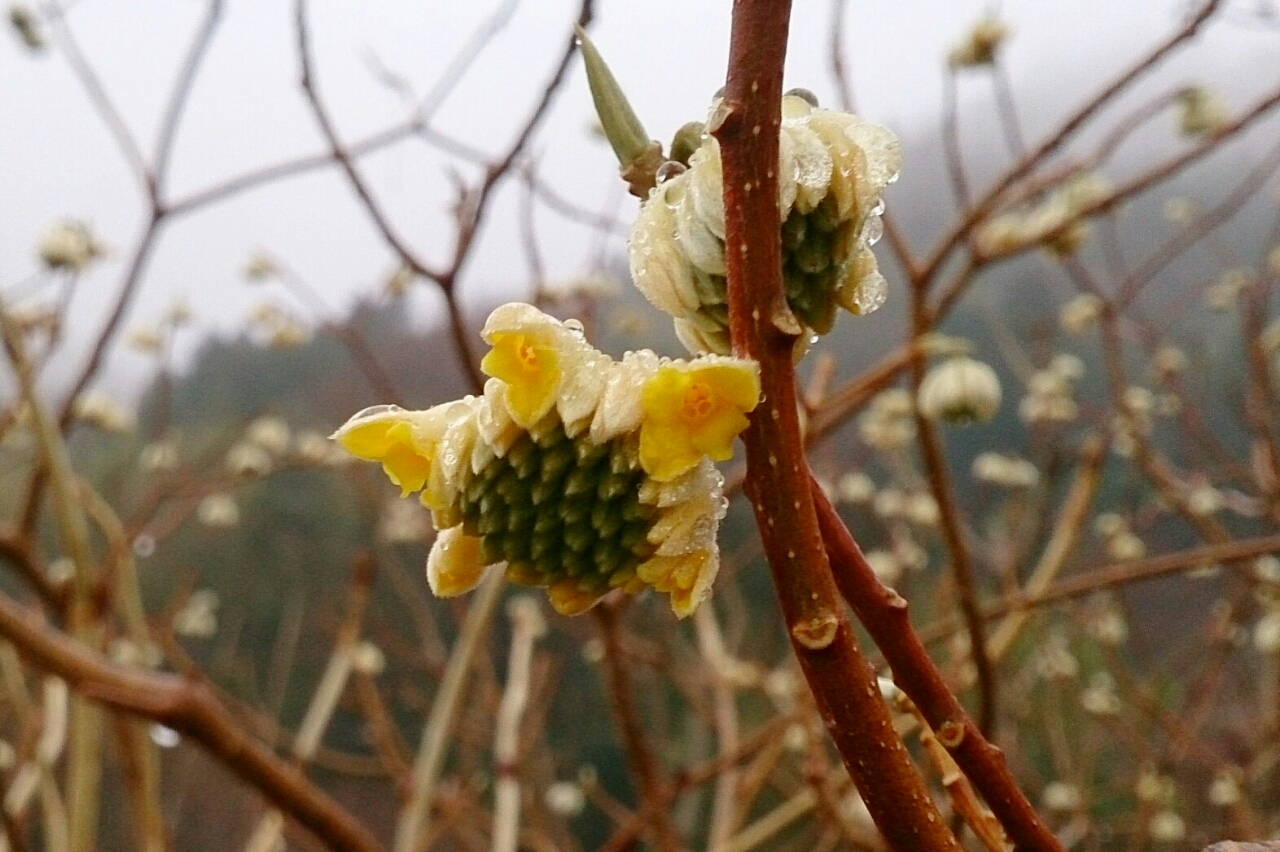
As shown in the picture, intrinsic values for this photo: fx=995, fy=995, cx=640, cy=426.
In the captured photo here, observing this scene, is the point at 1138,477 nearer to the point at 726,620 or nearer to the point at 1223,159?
the point at 1223,159

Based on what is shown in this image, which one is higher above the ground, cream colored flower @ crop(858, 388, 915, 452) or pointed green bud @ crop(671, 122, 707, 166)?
pointed green bud @ crop(671, 122, 707, 166)

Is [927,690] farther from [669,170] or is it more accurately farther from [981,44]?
[981,44]

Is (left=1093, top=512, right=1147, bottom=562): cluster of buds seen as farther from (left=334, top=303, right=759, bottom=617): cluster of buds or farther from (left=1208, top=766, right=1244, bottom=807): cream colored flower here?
(left=334, top=303, right=759, bottom=617): cluster of buds

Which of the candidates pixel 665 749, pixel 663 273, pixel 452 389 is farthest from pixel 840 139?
pixel 665 749

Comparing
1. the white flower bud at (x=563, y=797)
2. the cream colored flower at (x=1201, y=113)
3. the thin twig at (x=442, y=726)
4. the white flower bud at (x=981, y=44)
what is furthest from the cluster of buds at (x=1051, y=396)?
the white flower bud at (x=563, y=797)

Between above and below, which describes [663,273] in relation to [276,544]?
above

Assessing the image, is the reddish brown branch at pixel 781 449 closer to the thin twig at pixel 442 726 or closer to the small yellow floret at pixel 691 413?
the small yellow floret at pixel 691 413

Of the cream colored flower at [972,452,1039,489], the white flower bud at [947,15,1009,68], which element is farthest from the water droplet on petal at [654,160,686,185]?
the cream colored flower at [972,452,1039,489]

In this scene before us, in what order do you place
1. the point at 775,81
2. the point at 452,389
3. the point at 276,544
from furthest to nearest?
the point at 276,544
the point at 452,389
the point at 775,81
